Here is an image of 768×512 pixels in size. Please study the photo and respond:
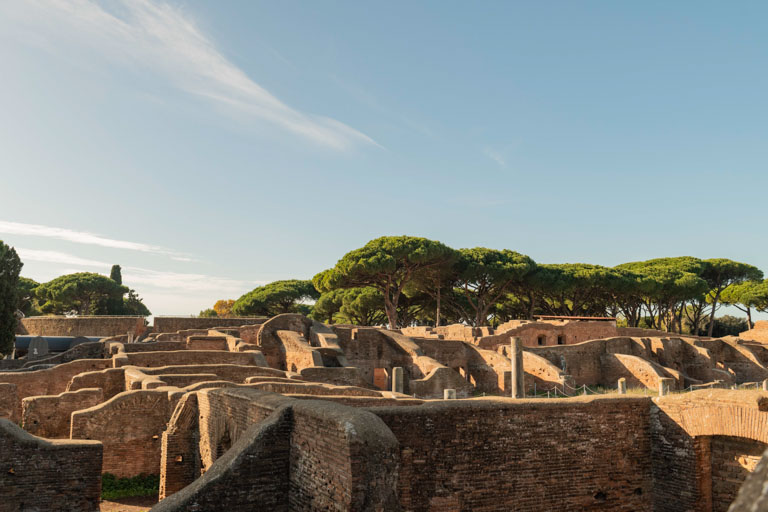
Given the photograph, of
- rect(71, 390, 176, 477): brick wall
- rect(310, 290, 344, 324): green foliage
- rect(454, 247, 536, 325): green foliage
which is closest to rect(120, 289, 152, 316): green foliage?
rect(310, 290, 344, 324): green foliage

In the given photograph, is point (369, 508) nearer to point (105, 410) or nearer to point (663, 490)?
point (663, 490)

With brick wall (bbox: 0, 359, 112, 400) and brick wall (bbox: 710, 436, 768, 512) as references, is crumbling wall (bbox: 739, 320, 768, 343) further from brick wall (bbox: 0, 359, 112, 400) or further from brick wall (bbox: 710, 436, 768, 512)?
brick wall (bbox: 0, 359, 112, 400)

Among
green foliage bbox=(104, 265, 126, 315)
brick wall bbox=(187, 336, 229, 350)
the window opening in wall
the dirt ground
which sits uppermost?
green foliage bbox=(104, 265, 126, 315)

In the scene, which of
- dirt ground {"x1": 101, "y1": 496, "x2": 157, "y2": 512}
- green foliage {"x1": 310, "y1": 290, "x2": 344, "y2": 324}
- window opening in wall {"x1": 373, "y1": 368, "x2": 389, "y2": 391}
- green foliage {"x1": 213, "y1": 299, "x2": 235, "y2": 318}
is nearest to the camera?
dirt ground {"x1": 101, "y1": 496, "x2": 157, "y2": 512}

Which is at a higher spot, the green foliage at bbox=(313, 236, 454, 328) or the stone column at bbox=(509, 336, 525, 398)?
the green foliage at bbox=(313, 236, 454, 328)

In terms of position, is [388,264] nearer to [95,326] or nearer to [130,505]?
[95,326]

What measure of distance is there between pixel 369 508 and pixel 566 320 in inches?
1295

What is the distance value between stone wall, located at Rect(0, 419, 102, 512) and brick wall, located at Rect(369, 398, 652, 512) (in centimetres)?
496

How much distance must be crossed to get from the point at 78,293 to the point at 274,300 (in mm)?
19943

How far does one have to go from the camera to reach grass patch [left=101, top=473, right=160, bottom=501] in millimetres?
11977

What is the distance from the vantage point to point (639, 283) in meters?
47.8

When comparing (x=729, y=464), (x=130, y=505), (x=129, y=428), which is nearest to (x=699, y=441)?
(x=729, y=464)

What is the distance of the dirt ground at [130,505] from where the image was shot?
11.2 m

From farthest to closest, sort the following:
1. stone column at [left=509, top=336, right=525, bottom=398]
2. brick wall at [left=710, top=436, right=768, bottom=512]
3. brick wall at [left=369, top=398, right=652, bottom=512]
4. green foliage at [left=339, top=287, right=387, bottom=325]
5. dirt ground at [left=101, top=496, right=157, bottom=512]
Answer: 1. green foliage at [left=339, top=287, right=387, bottom=325]
2. stone column at [left=509, top=336, right=525, bottom=398]
3. dirt ground at [left=101, top=496, right=157, bottom=512]
4. brick wall at [left=710, top=436, right=768, bottom=512]
5. brick wall at [left=369, top=398, right=652, bottom=512]
